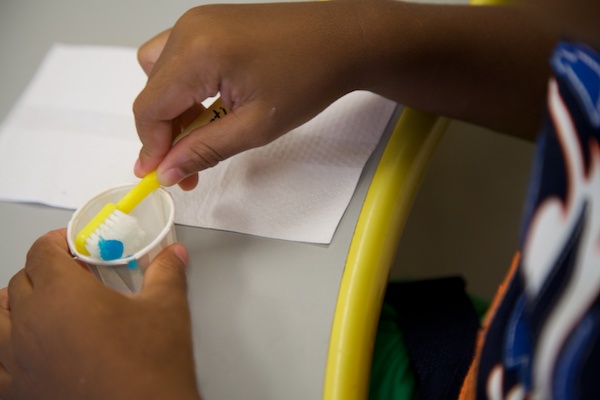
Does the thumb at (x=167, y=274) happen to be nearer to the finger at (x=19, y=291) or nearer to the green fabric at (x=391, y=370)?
the finger at (x=19, y=291)

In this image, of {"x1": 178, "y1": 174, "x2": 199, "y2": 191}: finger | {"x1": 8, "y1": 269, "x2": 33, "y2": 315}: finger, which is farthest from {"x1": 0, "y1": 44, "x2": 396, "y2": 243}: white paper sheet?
{"x1": 8, "y1": 269, "x2": 33, "y2": 315}: finger

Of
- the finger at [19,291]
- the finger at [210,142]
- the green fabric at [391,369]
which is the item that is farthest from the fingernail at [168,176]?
the green fabric at [391,369]

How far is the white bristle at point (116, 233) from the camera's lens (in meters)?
0.40

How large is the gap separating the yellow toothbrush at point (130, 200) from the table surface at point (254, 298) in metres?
0.06

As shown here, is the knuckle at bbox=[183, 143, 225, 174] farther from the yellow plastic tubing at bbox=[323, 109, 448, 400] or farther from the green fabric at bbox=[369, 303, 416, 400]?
the green fabric at bbox=[369, 303, 416, 400]

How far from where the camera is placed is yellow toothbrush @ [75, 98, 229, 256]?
1.32ft

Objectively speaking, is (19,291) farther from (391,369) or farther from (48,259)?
(391,369)

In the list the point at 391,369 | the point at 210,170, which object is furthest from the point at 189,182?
the point at 391,369

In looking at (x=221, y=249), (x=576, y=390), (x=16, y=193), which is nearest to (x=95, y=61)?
(x=16, y=193)

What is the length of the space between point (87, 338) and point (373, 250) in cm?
22

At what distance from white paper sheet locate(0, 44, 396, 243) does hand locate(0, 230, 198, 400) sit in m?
0.11

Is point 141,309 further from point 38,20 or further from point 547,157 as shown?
point 38,20

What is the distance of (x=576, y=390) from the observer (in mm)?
262

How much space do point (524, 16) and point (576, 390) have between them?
360 millimetres
